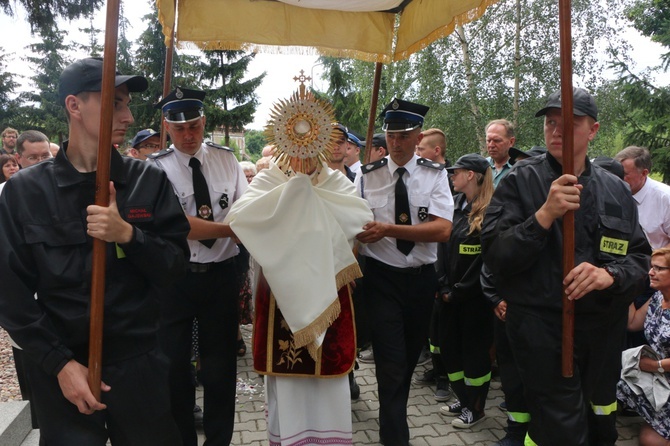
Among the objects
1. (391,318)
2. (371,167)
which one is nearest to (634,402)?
(391,318)

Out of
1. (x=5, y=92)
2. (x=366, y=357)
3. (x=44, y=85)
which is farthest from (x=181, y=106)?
(x=44, y=85)

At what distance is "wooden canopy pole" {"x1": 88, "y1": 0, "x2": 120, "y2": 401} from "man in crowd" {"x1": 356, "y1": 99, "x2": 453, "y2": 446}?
2.06 metres

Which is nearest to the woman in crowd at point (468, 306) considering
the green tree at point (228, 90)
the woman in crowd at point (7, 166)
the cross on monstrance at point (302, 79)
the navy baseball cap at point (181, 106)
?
the cross on monstrance at point (302, 79)

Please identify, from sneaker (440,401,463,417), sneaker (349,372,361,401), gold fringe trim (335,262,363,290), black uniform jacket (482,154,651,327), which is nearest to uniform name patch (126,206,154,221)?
gold fringe trim (335,262,363,290)

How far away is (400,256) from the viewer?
3.84m

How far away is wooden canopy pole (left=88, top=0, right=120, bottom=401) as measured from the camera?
2051mm

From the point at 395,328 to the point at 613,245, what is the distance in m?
1.57

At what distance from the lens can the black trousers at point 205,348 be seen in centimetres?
335

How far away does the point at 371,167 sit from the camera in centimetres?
400

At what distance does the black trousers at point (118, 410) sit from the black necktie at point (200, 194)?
4.36 ft

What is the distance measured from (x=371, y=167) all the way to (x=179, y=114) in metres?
1.42

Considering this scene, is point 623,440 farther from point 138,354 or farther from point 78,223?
point 78,223

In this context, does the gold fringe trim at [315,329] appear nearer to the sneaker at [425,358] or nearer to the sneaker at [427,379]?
the sneaker at [427,379]

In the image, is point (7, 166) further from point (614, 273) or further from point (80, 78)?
point (614, 273)
